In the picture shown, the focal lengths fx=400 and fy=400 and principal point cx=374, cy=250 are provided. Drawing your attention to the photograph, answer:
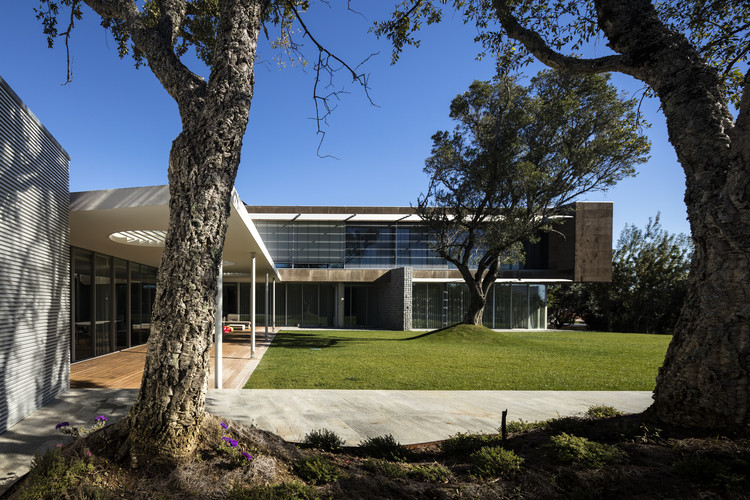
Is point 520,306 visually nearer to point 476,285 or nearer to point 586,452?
point 476,285

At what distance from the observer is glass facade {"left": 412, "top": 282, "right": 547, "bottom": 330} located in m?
25.7

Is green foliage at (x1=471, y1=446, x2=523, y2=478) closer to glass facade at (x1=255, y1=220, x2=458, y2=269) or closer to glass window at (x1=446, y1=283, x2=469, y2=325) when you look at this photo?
glass window at (x1=446, y1=283, x2=469, y2=325)

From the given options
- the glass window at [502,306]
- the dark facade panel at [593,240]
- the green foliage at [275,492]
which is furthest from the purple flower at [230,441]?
the dark facade panel at [593,240]

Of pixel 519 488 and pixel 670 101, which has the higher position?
pixel 670 101

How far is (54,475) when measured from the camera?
9.00 ft

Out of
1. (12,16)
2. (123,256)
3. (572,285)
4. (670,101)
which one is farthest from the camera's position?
(572,285)

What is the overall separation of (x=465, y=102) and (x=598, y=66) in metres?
13.4

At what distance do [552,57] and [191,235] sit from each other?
5169 mm

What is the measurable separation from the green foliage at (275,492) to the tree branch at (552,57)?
5.48 meters

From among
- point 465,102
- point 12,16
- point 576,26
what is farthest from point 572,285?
point 12,16

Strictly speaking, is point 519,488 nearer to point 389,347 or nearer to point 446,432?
point 446,432

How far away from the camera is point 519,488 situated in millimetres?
2908

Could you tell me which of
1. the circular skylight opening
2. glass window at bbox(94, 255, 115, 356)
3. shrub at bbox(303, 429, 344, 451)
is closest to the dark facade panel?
the circular skylight opening

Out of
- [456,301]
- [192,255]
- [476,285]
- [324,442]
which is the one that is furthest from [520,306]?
[192,255]
